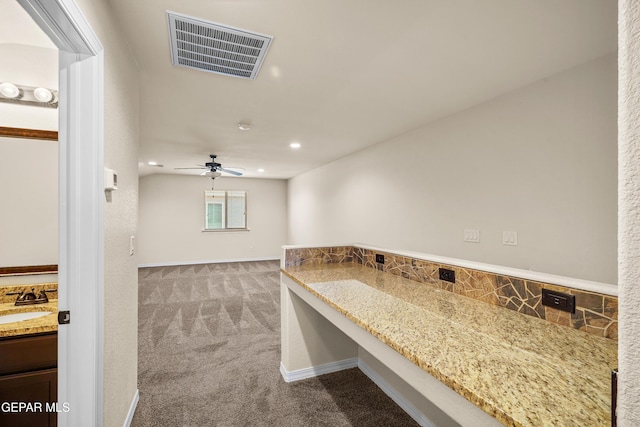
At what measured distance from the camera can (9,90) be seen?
5.63 feet

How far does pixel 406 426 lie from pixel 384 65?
8.13 ft

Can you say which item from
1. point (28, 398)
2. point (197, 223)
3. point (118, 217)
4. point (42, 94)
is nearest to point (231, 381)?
point (28, 398)

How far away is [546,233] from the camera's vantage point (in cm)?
233

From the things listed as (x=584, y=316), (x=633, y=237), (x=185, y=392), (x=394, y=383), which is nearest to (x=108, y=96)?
(x=633, y=237)

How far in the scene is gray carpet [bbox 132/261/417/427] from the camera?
1.90 metres

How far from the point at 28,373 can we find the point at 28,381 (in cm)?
4

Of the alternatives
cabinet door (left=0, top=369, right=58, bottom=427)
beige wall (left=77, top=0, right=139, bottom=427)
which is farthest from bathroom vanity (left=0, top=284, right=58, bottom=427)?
beige wall (left=77, top=0, right=139, bottom=427)

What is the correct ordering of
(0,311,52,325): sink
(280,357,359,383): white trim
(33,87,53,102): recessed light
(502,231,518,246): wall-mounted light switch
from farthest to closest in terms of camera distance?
(502,231,518,246): wall-mounted light switch, (280,357,359,383): white trim, (33,87,53,102): recessed light, (0,311,52,325): sink

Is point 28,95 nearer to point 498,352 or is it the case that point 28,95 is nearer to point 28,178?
point 28,178

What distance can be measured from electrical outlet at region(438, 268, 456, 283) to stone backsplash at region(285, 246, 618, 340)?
Result: 0.02 m

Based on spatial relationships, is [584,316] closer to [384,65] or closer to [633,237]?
[633,237]

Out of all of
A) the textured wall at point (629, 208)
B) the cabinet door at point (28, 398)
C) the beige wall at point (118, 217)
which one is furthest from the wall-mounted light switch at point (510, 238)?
the cabinet door at point (28, 398)

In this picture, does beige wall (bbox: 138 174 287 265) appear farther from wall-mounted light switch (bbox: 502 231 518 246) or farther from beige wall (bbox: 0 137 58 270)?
wall-mounted light switch (bbox: 502 231 518 246)

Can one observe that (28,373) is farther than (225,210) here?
No
